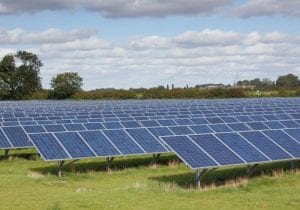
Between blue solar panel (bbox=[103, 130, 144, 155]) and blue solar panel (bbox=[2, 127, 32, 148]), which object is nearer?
blue solar panel (bbox=[103, 130, 144, 155])

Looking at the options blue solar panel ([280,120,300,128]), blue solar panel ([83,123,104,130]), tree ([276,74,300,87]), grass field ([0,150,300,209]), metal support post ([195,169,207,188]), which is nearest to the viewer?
grass field ([0,150,300,209])

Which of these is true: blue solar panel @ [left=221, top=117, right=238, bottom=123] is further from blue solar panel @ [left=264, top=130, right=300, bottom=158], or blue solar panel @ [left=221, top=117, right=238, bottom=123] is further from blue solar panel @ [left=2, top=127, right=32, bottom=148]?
blue solar panel @ [left=2, top=127, right=32, bottom=148]

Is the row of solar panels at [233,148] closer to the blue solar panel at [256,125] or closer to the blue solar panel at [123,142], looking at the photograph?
the blue solar panel at [123,142]

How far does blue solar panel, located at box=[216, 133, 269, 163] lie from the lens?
666 inches

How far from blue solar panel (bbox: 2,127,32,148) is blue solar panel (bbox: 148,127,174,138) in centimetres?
537

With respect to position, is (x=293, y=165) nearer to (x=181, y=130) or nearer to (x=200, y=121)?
(x=181, y=130)

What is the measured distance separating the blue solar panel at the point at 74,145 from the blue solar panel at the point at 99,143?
0.86 ft

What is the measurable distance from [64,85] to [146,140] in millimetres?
91165

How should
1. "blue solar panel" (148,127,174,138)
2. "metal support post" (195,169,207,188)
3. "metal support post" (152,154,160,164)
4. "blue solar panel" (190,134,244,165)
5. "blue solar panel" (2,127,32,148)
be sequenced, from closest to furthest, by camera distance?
"metal support post" (195,169,207,188) < "blue solar panel" (190,134,244,165) < "metal support post" (152,154,160,164) < "blue solar panel" (148,127,174,138) < "blue solar panel" (2,127,32,148)

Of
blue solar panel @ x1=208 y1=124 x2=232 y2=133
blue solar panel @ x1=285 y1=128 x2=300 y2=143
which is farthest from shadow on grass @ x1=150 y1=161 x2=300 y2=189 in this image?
blue solar panel @ x1=208 y1=124 x2=232 y2=133

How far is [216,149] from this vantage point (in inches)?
666

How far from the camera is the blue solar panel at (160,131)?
22.5 m

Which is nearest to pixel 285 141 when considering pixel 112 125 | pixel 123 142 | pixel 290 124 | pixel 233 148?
pixel 233 148

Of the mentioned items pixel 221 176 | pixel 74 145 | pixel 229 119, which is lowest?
pixel 221 176
